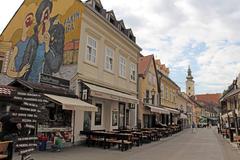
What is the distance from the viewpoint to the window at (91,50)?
1980 centimetres

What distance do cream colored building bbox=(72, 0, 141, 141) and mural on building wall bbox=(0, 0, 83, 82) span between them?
721mm

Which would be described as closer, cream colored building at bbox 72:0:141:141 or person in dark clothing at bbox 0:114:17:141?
person in dark clothing at bbox 0:114:17:141

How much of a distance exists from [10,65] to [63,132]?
9.07m

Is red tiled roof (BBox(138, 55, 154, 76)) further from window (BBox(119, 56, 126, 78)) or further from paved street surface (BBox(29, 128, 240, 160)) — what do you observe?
paved street surface (BBox(29, 128, 240, 160))

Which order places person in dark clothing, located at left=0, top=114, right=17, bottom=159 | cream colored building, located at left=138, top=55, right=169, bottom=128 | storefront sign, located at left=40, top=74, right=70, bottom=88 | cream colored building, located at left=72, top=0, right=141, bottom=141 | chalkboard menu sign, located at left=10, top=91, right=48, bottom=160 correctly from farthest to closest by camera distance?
1. cream colored building, located at left=138, top=55, right=169, bottom=128
2. cream colored building, located at left=72, top=0, right=141, bottom=141
3. storefront sign, located at left=40, top=74, right=70, bottom=88
4. person in dark clothing, located at left=0, top=114, right=17, bottom=159
5. chalkboard menu sign, located at left=10, top=91, right=48, bottom=160

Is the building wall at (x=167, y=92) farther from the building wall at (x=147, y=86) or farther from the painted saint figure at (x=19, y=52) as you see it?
the painted saint figure at (x=19, y=52)

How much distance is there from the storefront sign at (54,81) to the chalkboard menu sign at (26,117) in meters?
7.96

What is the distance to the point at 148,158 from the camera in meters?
13.3

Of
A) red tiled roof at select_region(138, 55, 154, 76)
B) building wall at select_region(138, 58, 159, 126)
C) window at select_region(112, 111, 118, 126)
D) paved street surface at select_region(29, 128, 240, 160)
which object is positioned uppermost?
red tiled roof at select_region(138, 55, 154, 76)

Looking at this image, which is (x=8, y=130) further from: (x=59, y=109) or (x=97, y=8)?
(x=97, y=8)

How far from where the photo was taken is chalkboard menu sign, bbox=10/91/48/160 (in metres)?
7.86

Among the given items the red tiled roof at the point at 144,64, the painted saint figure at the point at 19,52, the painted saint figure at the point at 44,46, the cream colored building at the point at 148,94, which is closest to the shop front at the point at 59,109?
the painted saint figure at the point at 44,46

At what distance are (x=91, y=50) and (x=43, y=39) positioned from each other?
378 cm

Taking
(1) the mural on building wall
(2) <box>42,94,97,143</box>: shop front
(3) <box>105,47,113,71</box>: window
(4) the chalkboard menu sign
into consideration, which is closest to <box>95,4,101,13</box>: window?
(1) the mural on building wall
